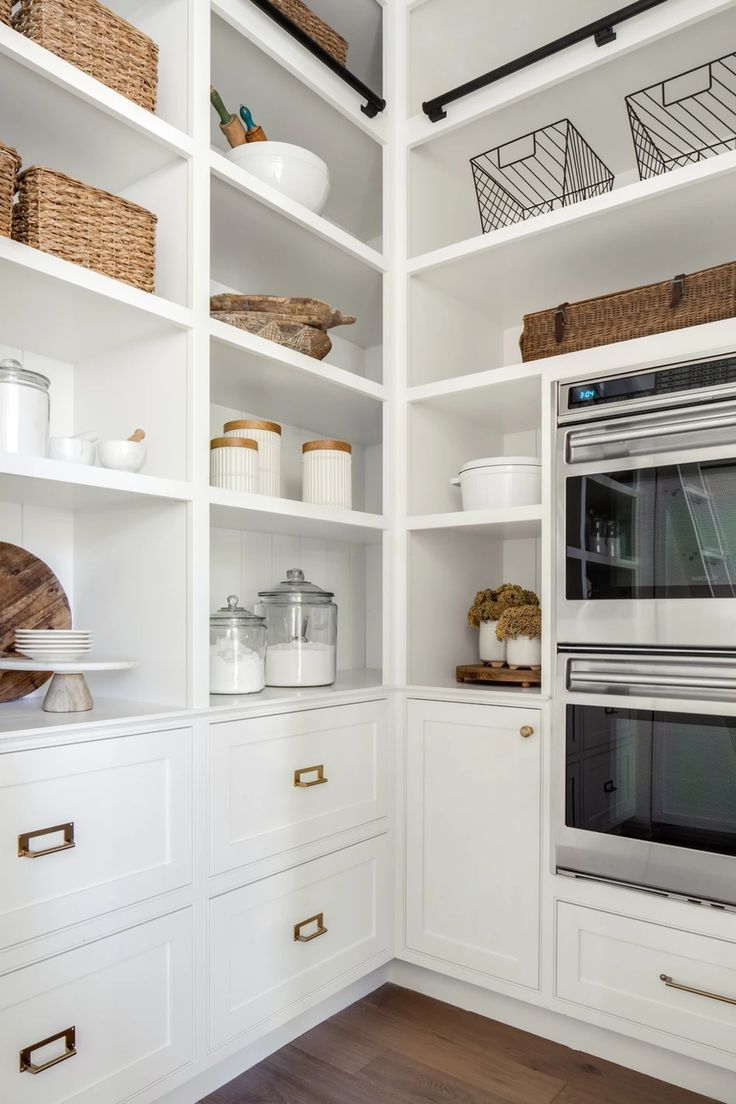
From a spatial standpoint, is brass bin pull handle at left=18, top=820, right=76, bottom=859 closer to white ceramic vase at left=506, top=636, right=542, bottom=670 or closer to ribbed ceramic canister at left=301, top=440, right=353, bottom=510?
ribbed ceramic canister at left=301, top=440, right=353, bottom=510

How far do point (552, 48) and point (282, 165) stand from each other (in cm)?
70

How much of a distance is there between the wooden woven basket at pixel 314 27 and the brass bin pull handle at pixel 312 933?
83.3 inches

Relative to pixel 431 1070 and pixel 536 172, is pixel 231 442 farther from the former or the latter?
pixel 431 1070

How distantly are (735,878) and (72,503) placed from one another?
1.59 metres

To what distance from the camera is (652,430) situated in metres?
1.72

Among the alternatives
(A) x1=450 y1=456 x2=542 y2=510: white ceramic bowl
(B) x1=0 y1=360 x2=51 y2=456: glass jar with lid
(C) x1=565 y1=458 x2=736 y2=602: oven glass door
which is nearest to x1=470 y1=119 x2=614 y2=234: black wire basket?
(A) x1=450 y1=456 x2=542 y2=510: white ceramic bowl

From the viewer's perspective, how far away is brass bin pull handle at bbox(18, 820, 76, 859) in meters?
1.28

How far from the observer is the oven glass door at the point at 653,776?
1609 millimetres

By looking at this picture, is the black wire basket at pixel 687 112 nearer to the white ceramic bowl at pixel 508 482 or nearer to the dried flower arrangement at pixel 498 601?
the white ceramic bowl at pixel 508 482

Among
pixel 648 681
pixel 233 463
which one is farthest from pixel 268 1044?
pixel 233 463

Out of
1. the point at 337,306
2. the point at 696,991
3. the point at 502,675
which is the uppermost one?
the point at 337,306

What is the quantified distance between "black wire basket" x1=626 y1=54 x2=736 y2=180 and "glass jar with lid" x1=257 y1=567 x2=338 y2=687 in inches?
53.5

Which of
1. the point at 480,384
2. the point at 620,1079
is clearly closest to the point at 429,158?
the point at 480,384

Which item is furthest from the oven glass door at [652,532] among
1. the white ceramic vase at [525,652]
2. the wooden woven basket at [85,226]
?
the wooden woven basket at [85,226]
